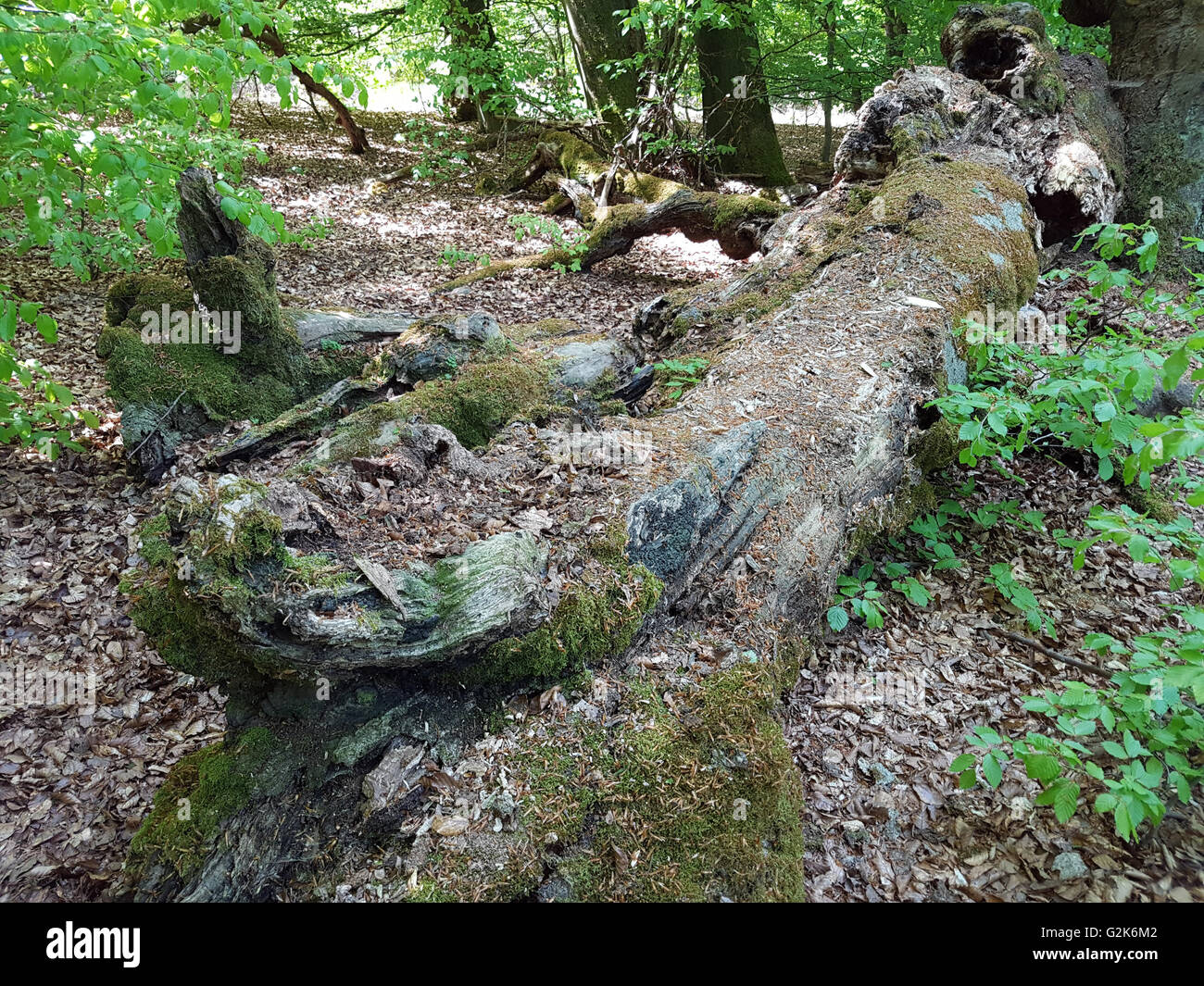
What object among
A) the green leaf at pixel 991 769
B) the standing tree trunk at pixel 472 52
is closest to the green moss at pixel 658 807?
the green leaf at pixel 991 769

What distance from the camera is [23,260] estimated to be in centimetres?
719

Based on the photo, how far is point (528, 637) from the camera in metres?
2.63

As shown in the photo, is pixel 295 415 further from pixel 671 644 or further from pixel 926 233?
pixel 926 233

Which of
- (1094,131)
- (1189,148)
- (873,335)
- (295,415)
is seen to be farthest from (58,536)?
(1189,148)

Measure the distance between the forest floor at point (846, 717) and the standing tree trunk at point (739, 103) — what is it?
755 cm

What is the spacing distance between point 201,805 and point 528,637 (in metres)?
1.30

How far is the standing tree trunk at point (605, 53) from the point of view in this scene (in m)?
10.6

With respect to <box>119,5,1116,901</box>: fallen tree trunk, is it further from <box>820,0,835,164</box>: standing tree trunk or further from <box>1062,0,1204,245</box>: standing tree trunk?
<box>820,0,835,164</box>: standing tree trunk

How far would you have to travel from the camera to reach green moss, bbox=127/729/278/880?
2.32 m

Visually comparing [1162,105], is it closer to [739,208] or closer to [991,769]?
[739,208]

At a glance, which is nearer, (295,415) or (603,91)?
(295,415)

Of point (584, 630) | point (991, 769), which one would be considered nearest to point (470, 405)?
point (584, 630)
